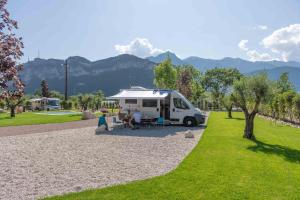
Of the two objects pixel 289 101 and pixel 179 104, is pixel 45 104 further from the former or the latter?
pixel 179 104

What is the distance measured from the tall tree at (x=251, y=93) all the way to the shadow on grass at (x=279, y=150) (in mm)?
1879

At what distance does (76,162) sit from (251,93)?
9791 millimetres

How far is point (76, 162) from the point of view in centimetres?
1056

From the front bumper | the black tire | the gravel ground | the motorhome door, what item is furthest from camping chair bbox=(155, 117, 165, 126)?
the gravel ground

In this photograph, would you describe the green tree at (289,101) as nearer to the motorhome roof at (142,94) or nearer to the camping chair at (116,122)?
the motorhome roof at (142,94)

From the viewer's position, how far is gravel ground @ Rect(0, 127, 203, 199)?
7.89m

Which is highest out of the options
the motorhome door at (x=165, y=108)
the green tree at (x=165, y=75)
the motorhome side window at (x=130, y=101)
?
the green tree at (x=165, y=75)

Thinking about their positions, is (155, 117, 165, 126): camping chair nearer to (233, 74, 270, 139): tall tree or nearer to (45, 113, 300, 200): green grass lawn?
(233, 74, 270, 139): tall tree

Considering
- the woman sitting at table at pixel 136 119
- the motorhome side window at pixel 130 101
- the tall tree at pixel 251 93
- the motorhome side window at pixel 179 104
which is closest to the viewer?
the tall tree at pixel 251 93

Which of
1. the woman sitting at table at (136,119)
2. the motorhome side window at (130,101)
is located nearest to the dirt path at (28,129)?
the woman sitting at table at (136,119)

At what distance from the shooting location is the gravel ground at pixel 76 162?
25.9 feet

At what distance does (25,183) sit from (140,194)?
9.20ft

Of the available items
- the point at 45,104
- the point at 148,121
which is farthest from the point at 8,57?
the point at 45,104

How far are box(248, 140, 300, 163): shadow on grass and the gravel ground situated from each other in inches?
106
